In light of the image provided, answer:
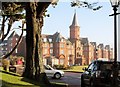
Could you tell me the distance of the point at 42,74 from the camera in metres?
17.6

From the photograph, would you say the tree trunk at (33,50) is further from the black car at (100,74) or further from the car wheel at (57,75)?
the car wheel at (57,75)

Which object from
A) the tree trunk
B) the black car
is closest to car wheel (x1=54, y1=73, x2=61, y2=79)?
the black car

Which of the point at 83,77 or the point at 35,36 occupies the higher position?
the point at 35,36

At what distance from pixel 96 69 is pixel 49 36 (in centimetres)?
9925

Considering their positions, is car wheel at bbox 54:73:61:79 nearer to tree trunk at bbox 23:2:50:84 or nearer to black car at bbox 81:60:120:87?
black car at bbox 81:60:120:87

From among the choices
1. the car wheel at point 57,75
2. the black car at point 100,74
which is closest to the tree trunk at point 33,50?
the black car at point 100,74

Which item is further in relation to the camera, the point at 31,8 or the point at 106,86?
the point at 31,8

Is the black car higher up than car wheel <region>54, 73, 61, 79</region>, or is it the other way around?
the black car

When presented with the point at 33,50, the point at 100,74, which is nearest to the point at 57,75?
the point at 33,50

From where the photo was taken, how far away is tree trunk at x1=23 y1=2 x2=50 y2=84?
17500mm

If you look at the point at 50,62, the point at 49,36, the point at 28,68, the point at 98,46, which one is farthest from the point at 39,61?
the point at 98,46

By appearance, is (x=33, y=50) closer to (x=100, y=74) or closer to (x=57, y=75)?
(x=100, y=74)

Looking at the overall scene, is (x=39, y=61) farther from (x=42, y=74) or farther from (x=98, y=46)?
(x=98, y=46)

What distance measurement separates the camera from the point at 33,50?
1759 cm
